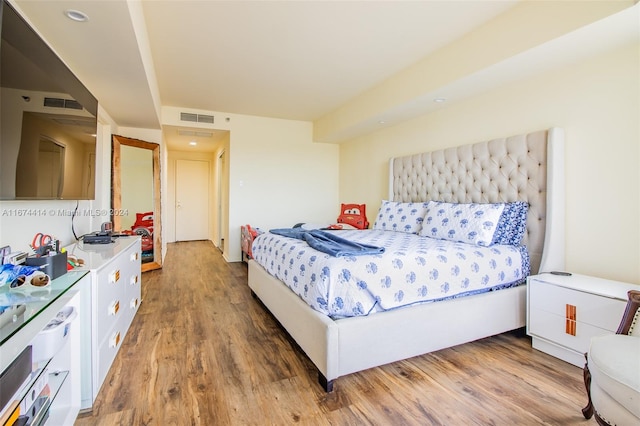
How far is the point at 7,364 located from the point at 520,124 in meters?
3.40

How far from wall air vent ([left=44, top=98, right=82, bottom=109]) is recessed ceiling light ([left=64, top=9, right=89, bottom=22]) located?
446 mm

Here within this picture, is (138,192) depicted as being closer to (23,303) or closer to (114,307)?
(114,307)

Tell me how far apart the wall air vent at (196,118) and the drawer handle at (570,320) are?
4.85 m

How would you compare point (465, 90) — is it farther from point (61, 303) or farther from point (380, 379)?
point (61, 303)

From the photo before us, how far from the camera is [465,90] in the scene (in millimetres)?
2877

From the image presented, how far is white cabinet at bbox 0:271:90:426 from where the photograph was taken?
0.83m

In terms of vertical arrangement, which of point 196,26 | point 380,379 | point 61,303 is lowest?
point 380,379

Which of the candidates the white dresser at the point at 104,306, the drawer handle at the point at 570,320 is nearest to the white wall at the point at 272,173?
the white dresser at the point at 104,306

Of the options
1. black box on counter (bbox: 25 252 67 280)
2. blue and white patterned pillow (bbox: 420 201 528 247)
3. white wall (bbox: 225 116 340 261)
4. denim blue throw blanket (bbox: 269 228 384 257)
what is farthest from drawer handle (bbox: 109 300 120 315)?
white wall (bbox: 225 116 340 261)

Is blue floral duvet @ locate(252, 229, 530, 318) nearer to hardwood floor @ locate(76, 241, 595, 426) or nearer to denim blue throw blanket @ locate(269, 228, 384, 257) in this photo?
denim blue throw blanket @ locate(269, 228, 384, 257)

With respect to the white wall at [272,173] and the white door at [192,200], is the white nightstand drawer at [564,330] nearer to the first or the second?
the white wall at [272,173]

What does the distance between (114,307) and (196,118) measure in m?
3.49

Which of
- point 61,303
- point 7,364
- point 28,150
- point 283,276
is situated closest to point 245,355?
point 283,276

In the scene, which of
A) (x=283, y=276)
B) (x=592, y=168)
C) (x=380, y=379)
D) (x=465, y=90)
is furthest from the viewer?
(x=465, y=90)
